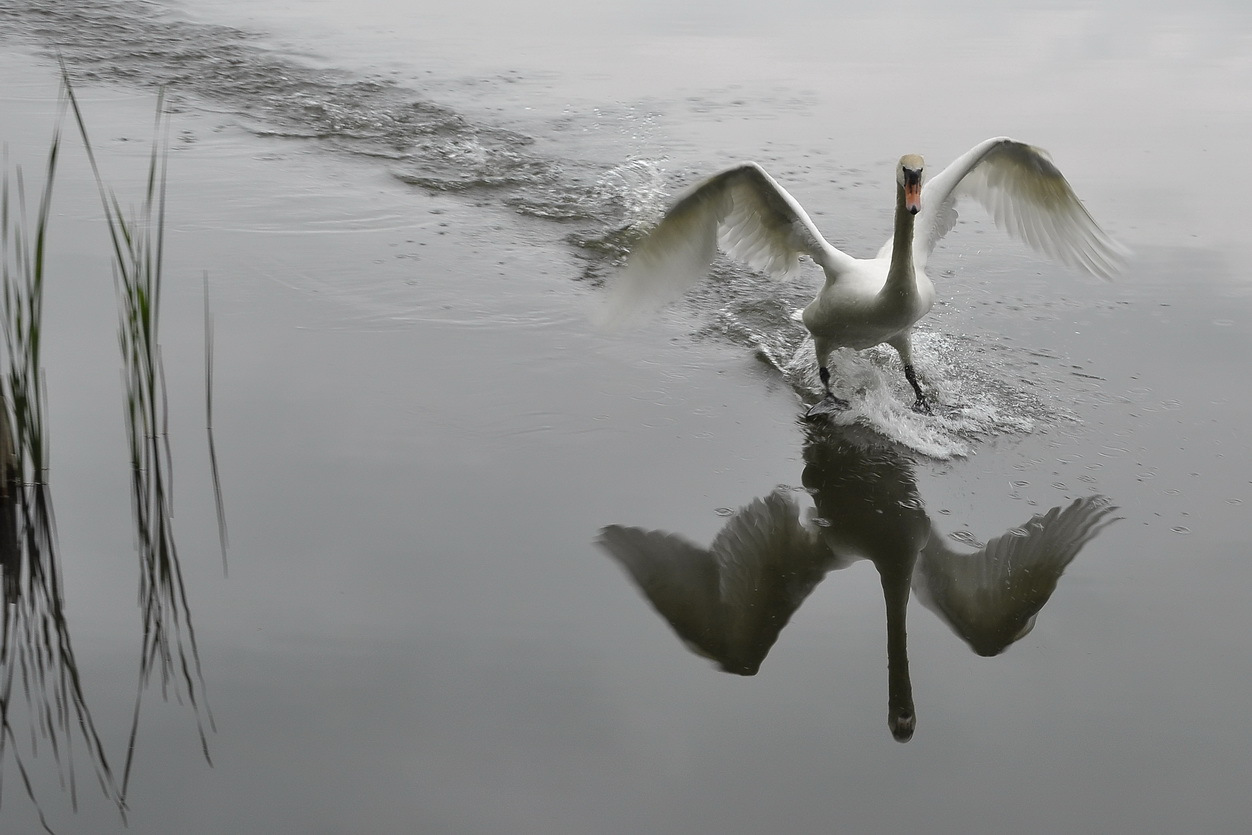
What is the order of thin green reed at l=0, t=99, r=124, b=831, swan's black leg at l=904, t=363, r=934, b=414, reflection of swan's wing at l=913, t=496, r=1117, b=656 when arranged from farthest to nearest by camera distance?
1. swan's black leg at l=904, t=363, r=934, b=414
2. reflection of swan's wing at l=913, t=496, r=1117, b=656
3. thin green reed at l=0, t=99, r=124, b=831

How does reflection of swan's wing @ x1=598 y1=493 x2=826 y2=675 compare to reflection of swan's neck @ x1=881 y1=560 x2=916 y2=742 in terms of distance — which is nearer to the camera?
reflection of swan's neck @ x1=881 y1=560 x2=916 y2=742

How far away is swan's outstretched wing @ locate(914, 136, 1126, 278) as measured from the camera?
6.36m

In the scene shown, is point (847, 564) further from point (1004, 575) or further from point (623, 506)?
point (623, 506)

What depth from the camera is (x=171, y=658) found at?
402 centimetres

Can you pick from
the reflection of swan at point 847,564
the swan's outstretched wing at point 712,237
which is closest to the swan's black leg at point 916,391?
the swan's outstretched wing at point 712,237

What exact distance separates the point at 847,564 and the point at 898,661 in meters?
0.71

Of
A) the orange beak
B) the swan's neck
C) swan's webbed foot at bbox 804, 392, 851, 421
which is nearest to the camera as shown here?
the orange beak

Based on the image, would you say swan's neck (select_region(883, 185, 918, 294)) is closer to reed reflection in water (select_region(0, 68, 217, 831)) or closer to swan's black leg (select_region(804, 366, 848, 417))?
swan's black leg (select_region(804, 366, 848, 417))

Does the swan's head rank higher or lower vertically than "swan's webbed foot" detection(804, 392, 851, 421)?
higher

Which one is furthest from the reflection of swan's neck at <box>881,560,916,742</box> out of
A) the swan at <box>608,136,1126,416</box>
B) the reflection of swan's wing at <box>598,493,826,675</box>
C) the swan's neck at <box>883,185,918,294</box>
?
the swan at <box>608,136,1126,416</box>

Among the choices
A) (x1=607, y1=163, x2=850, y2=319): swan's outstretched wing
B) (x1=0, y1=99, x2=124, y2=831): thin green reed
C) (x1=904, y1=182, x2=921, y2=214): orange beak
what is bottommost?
(x1=0, y1=99, x2=124, y2=831): thin green reed

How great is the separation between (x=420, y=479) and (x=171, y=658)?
1.40 m

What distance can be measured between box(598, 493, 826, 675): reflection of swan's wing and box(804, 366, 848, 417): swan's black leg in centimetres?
119

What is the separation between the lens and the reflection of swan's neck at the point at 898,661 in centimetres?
390
